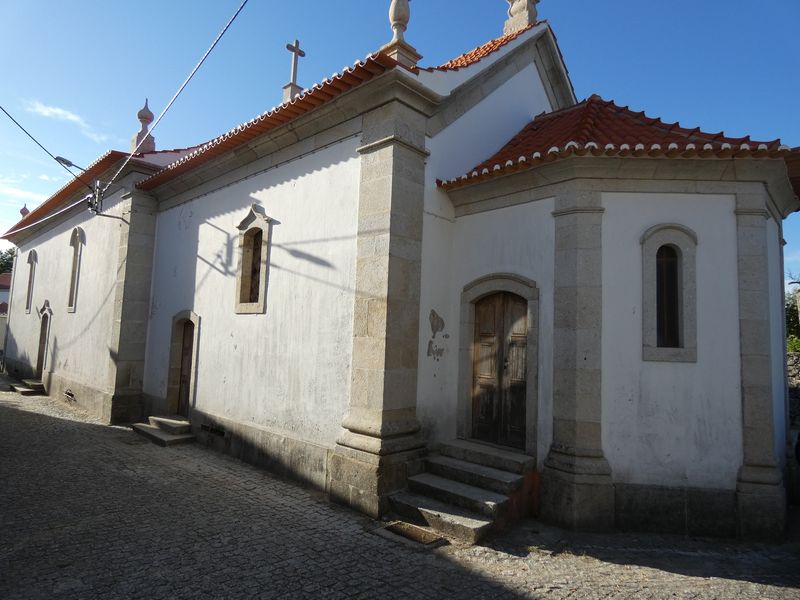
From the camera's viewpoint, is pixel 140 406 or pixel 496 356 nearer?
pixel 496 356

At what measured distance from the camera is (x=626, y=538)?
15.7ft

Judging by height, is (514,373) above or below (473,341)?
below

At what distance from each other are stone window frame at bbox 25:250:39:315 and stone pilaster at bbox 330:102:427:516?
15185 mm

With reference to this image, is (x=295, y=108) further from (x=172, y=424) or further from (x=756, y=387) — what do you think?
(x=756, y=387)

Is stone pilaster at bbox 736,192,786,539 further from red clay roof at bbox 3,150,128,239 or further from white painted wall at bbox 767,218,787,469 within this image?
red clay roof at bbox 3,150,128,239

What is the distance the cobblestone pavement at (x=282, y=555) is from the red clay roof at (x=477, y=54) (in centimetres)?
529

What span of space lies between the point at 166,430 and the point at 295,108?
5902 millimetres

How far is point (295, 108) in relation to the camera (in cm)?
640

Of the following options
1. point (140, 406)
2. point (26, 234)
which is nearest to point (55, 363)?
point (140, 406)

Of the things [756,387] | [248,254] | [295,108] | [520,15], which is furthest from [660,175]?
[248,254]

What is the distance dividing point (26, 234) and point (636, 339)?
19.4 m

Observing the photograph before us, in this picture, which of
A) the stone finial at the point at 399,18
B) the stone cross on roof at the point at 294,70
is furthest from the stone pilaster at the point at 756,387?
the stone cross on roof at the point at 294,70

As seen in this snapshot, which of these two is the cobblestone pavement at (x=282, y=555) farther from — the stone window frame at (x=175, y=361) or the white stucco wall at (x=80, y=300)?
the white stucco wall at (x=80, y=300)

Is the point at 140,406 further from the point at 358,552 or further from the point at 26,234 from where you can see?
the point at 26,234
